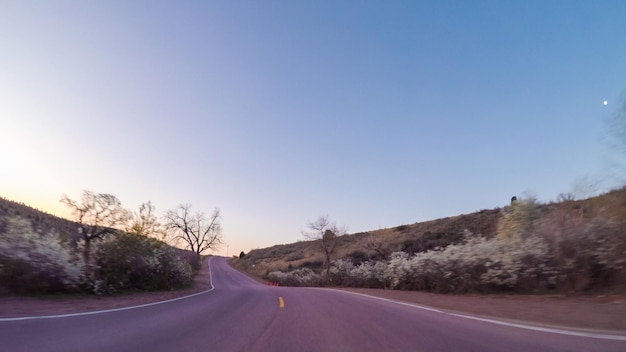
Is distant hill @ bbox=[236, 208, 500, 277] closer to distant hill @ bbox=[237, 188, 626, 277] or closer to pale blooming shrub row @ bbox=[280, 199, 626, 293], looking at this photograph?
A: distant hill @ bbox=[237, 188, 626, 277]

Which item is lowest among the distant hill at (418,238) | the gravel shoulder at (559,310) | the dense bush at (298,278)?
the gravel shoulder at (559,310)

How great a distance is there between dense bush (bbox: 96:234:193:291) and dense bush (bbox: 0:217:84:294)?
6.95 ft

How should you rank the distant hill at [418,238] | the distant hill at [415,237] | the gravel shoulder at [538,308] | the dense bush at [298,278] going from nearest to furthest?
the gravel shoulder at [538,308]
the distant hill at [418,238]
the dense bush at [298,278]
the distant hill at [415,237]

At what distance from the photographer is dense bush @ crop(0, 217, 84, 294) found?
13.1 metres

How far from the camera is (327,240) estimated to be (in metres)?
46.1

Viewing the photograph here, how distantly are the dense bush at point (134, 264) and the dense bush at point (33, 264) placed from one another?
6.95ft

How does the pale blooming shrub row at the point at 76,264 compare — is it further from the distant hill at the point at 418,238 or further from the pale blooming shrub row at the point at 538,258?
the distant hill at the point at 418,238

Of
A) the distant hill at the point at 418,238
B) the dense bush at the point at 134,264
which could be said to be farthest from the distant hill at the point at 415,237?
the dense bush at the point at 134,264

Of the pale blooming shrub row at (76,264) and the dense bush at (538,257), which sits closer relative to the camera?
the dense bush at (538,257)

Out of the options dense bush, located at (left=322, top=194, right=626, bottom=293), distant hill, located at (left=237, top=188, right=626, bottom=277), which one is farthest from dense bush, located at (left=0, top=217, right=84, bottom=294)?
distant hill, located at (left=237, top=188, right=626, bottom=277)

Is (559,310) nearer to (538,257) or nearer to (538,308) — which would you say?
(538,308)

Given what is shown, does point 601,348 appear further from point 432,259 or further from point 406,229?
point 406,229

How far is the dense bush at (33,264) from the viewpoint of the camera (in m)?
13.1

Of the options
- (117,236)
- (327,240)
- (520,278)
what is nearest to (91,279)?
(117,236)
